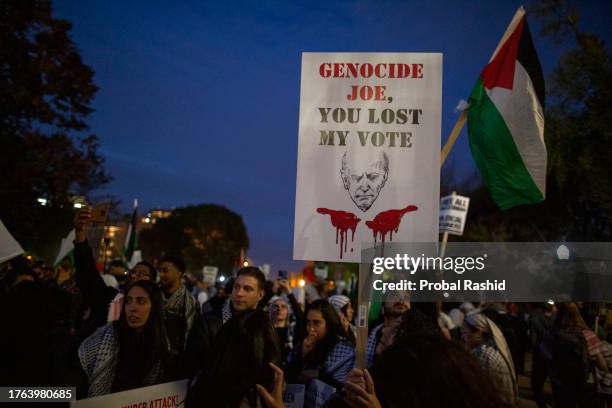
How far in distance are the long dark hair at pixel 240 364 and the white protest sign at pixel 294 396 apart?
1218 millimetres

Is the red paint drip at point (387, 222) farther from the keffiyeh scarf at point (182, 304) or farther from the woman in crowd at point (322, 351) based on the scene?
the keffiyeh scarf at point (182, 304)

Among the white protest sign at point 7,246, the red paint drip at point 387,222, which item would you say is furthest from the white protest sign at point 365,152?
the white protest sign at point 7,246

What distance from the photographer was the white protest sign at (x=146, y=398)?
2854mm

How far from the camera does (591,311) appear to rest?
7.18 meters

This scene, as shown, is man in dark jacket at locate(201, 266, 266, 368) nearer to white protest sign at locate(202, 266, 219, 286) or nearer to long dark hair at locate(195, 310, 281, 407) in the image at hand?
long dark hair at locate(195, 310, 281, 407)

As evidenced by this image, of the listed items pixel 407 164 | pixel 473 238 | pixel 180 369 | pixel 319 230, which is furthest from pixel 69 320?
pixel 473 238

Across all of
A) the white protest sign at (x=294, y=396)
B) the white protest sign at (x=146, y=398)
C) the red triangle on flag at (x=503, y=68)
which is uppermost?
the red triangle on flag at (x=503, y=68)

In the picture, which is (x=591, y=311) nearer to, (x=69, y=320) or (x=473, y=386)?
(x=473, y=386)

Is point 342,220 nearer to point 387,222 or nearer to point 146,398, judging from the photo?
point 387,222

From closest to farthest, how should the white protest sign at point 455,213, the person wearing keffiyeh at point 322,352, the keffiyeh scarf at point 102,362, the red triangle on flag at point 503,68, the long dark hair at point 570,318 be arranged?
the keffiyeh scarf at point 102,362, the person wearing keffiyeh at point 322,352, the red triangle on flag at point 503,68, the long dark hair at point 570,318, the white protest sign at point 455,213

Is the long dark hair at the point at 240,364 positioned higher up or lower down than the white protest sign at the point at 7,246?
lower down

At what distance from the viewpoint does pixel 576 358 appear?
6.24 m

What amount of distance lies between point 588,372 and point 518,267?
2.83m

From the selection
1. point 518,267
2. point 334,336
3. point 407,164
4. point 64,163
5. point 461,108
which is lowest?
point 334,336
